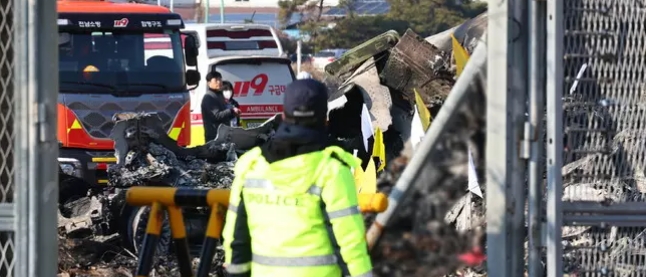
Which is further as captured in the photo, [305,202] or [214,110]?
[214,110]

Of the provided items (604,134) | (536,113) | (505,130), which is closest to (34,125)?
(505,130)

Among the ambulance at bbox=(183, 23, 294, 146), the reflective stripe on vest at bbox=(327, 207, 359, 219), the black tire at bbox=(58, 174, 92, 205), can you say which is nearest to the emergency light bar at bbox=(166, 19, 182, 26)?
the black tire at bbox=(58, 174, 92, 205)

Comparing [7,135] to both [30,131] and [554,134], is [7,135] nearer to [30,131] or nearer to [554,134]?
[30,131]

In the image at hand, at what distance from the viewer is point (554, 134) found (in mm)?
5238

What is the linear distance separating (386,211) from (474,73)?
773 millimetres

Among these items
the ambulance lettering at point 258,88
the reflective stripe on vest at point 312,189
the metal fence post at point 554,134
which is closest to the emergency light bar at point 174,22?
the ambulance lettering at point 258,88

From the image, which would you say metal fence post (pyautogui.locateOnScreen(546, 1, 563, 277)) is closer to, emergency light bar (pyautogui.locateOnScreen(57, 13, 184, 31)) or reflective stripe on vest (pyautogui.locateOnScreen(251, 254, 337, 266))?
reflective stripe on vest (pyautogui.locateOnScreen(251, 254, 337, 266))

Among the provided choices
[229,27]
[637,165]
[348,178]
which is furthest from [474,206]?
[229,27]

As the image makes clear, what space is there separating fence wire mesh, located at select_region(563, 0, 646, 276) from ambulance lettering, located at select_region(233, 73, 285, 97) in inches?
631

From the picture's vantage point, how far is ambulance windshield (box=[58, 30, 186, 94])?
47.2 ft

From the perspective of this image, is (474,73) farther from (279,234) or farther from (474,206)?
(474,206)

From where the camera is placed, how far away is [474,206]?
7559 millimetres

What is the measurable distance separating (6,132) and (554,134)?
2.41 meters

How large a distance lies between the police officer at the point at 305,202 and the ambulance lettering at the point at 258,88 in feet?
55.5
